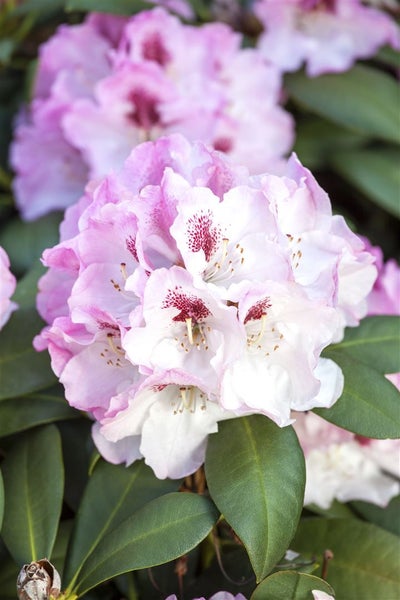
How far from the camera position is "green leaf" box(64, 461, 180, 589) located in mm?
854

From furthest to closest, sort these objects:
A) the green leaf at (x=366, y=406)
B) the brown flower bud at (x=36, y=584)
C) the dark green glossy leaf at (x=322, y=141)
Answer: the dark green glossy leaf at (x=322, y=141)
the green leaf at (x=366, y=406)
the brown flower bud at (x=36, y=584)

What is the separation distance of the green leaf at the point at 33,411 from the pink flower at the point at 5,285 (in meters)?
0.10

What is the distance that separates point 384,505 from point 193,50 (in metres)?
0.74

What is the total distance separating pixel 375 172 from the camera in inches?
58.7

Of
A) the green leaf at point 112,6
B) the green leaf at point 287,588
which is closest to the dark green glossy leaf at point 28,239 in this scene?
the green leaf at point 112,6

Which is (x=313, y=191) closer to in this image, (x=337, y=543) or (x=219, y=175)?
(x=219, y=175)

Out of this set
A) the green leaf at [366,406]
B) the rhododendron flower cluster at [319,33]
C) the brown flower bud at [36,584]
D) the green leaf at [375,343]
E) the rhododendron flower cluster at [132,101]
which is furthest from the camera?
the rhododendron flower cluster at [319,33]

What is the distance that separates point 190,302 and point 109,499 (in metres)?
0.24

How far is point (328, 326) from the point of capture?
2.59ft

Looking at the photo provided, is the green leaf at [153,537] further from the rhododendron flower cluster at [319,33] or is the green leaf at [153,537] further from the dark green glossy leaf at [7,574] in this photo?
the rhododendron flower cluster at [319,33]

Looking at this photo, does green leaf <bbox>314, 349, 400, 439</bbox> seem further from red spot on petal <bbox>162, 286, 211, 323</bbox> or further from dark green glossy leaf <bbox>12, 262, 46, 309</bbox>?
dark green glossy leaf <bbox>12, 262, 46, 309</bbox>

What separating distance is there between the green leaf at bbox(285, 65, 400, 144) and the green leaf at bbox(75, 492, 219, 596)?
84 cm

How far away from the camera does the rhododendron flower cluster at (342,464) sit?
1.00m

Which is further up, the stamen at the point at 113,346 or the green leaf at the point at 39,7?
the stamen at the point at 113,346
